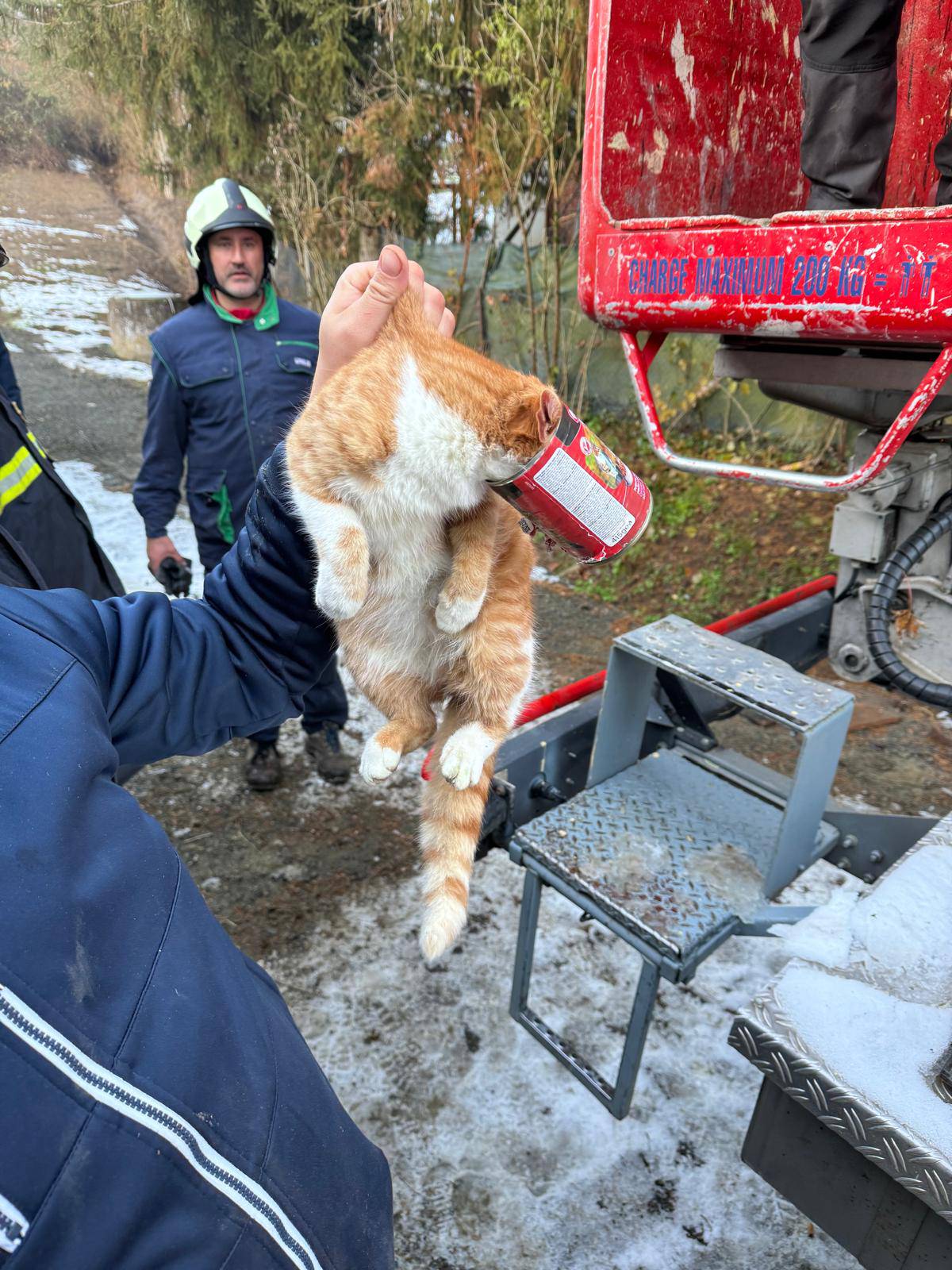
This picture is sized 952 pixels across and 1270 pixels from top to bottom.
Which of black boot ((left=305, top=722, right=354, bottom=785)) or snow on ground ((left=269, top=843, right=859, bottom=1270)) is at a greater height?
black boot ((left=305, top=722, right=354, bottom=785))

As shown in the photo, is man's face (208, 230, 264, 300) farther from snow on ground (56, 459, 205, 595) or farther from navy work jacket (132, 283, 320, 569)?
snow on ground (56, 459, 205, 595)

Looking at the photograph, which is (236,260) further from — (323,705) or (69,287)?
(323,705)

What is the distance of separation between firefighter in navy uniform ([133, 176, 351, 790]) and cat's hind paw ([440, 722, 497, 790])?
1.69 meters

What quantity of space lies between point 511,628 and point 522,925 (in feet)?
3.41

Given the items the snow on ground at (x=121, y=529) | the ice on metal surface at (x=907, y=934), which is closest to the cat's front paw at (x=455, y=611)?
the ice on metal surface at (x=907, y=934)

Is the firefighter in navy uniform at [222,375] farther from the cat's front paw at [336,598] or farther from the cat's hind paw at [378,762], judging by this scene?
the cat's front paw at [336,598]

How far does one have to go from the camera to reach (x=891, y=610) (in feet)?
8.48

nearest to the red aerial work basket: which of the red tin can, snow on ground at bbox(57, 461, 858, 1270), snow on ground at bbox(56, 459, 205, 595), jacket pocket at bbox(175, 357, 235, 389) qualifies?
the red tin can

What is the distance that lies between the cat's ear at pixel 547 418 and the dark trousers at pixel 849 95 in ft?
5.72

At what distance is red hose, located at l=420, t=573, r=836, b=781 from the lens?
2.30 meters

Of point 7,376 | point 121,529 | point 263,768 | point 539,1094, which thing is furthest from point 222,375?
point 121,529

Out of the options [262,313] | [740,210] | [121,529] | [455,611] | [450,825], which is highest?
[740,210]

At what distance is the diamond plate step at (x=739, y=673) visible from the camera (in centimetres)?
179

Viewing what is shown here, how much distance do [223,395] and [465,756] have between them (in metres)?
2.17
